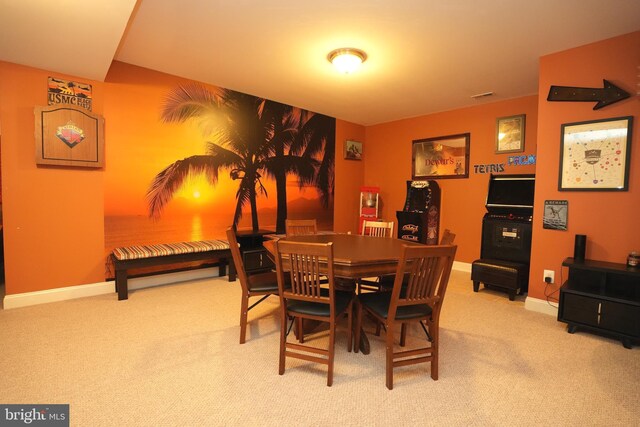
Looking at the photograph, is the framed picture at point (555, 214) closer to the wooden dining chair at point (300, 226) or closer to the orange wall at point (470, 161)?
the orange wall at point (470, 161)

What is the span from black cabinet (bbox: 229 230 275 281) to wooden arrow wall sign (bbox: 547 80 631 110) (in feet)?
12.9

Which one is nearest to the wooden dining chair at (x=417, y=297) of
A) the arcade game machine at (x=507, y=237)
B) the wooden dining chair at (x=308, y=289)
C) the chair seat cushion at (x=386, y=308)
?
the chair seat cushion at (x=386, y=308)

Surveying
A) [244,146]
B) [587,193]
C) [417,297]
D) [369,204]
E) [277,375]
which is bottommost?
[277,375]

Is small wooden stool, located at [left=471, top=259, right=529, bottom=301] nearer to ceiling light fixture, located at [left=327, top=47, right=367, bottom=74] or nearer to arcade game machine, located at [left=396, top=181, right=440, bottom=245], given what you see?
arcade game machine, located at [left=396, top=181, right=440, bottom=245]

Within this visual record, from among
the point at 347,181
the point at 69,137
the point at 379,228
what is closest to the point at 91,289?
the point at 69,137

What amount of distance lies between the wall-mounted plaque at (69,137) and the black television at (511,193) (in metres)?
5.23

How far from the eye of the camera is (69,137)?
3459 mm

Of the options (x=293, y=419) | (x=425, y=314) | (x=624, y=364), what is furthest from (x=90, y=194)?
(x=624, y=364)

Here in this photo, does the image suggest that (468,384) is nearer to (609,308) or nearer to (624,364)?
(624,364)

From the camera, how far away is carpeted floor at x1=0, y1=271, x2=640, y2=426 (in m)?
1.75

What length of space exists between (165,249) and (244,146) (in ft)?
6.57

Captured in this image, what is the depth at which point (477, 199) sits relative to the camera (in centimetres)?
518

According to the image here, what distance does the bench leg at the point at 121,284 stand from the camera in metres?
3.54

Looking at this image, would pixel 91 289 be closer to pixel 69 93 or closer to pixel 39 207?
pixel 39 207
